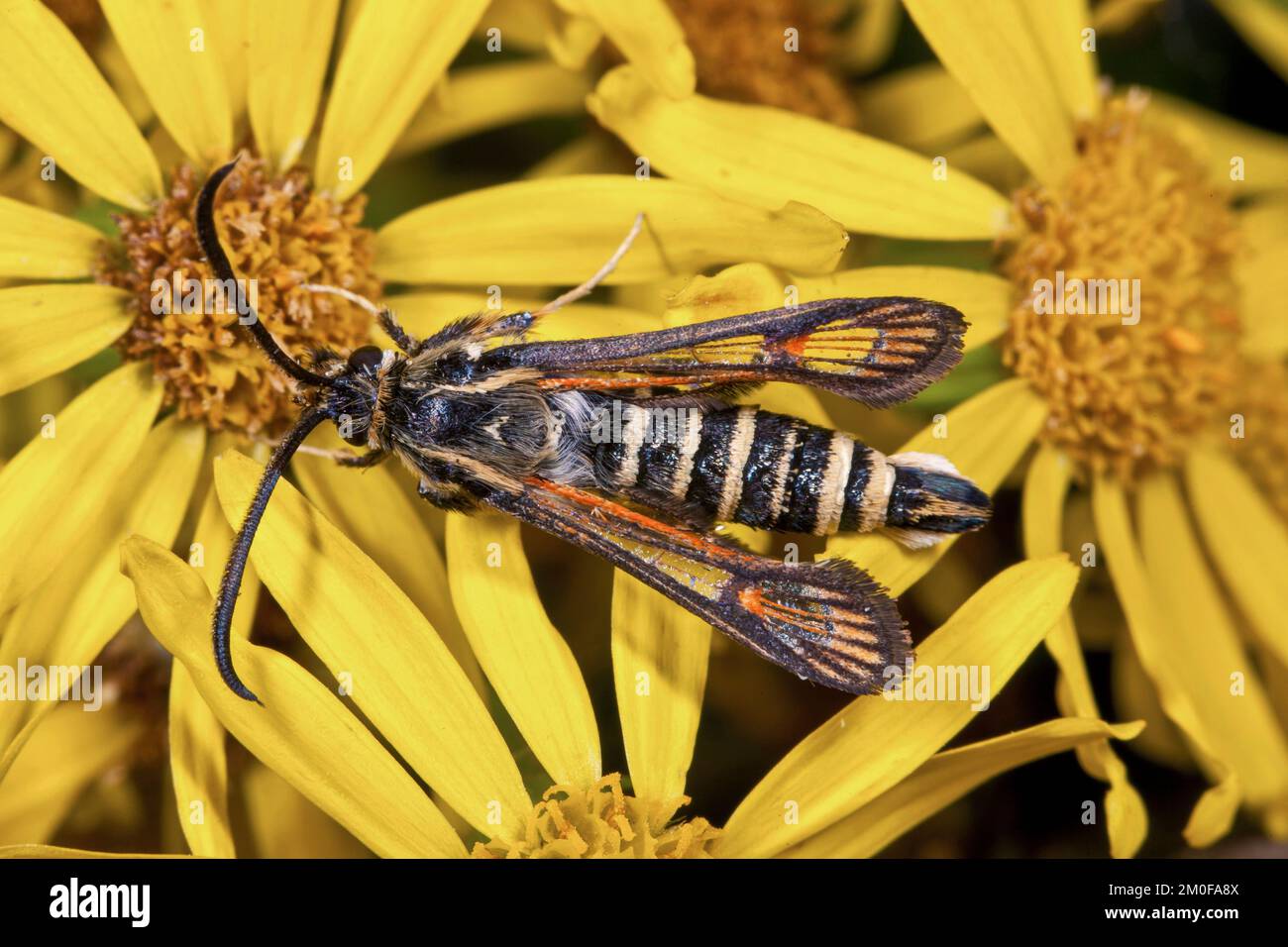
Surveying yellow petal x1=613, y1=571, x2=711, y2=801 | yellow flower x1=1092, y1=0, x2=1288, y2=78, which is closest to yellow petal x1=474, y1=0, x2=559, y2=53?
yellow petal x1=613, y1=571, x2=711, y2=801

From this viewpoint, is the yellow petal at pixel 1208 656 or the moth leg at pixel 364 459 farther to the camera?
the yellow petal at pixel 1208 656

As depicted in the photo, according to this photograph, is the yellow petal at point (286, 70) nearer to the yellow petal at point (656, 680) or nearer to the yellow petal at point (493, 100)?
the yellow petal at point (493, 100)

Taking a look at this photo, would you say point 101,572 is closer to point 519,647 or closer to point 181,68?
point 519,647

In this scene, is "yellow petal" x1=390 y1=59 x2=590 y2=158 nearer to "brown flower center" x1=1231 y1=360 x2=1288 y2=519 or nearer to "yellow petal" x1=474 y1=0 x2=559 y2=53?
"yellow petal" x1=474 y1=0 x2=559 y2=53

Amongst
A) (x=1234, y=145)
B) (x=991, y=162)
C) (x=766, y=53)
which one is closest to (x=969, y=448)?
(x=991, y=162)

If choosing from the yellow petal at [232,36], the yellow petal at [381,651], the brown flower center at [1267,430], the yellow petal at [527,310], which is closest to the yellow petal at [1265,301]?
the brown flower center at [1267,430]

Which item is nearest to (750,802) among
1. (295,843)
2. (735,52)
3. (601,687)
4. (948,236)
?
(601,687)
